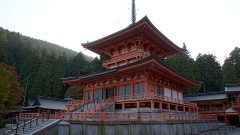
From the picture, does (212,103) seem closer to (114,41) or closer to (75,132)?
(114,41)

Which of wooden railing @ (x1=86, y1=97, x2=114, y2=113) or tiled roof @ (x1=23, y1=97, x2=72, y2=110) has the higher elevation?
wooden railing @ (x1=86, y1=97, x2=114, y2=113)

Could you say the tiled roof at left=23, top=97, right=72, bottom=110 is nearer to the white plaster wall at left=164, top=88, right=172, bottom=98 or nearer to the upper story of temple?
the upper story of temple

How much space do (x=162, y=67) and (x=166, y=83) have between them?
624 centimetres

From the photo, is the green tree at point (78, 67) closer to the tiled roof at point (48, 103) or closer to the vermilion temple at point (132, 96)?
the tiled roof at point (48, 103)

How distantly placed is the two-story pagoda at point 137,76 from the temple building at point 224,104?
10.4 m

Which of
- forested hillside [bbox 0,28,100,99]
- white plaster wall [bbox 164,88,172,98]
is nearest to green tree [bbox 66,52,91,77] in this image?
forested hillside [bbox 0,28,100,99]

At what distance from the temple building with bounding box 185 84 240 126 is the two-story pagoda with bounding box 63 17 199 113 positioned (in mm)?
10434

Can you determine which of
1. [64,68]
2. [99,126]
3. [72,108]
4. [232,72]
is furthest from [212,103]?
[64,68]

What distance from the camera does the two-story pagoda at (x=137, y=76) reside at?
22.8 metres

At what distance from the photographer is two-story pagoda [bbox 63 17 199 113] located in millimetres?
22844

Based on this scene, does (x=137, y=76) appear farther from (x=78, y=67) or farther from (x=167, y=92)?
(x=78, y=67)

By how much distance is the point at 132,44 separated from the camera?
2939 cm

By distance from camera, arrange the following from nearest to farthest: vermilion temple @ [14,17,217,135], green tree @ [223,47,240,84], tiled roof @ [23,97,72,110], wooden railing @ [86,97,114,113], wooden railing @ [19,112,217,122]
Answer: wooden railing @ [19,112,217,122], vermilion temple @ [14,17,217,135], wooden railing @ [86,97,114,113], tiled roof @ [23,97,72,110], green tree @ [223,47,240,84]

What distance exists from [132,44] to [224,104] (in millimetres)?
25983
